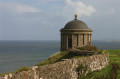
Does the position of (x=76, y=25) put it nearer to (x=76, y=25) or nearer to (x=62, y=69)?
(x=76, y=25)

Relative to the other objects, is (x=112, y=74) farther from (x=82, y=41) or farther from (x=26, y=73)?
(x=82, y=41)

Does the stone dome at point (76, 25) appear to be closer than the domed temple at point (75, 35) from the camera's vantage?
No

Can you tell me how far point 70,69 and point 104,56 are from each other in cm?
659

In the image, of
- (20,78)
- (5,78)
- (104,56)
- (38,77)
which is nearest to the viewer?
(5,78)

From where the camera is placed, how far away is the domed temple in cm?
3275

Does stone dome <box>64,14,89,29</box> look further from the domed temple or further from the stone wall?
the stone wall

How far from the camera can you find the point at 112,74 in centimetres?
1459

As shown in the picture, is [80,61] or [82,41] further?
[82,41]

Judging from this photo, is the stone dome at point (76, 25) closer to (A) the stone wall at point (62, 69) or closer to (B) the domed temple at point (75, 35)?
(B) the domed temple at point (75, 35)

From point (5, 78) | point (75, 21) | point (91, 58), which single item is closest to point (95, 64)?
point (91, 58)

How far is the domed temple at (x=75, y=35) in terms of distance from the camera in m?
32.8

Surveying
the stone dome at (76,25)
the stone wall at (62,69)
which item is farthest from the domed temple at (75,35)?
the stone wall at (62,69)

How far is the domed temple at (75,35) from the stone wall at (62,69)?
1230 cm

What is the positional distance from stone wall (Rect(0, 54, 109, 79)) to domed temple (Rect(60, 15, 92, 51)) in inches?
484
